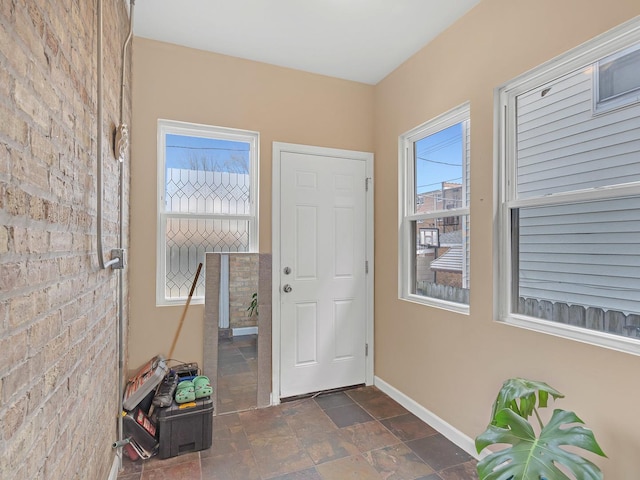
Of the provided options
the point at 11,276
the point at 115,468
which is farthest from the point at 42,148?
the point at 115,468

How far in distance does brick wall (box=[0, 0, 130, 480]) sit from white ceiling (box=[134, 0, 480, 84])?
800mm

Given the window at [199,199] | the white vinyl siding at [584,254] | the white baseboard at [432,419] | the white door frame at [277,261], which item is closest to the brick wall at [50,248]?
the window at [199,199]

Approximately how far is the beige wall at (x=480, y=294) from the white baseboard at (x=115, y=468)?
2030 mm

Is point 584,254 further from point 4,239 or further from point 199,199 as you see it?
point 199,199

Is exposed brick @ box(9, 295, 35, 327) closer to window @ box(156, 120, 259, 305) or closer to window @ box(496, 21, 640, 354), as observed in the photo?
window @ box(156, 120, 259, 305)

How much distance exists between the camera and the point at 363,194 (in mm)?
3262

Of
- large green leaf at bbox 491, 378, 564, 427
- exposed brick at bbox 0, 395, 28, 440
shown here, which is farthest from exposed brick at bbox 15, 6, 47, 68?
large green leaf at bbox 491, 378, 564, 427

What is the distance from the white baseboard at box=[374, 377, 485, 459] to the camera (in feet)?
7.17

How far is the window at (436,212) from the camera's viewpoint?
2412mm

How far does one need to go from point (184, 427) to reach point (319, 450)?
87cm

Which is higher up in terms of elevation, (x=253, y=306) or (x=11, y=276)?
(x=11, y=276)

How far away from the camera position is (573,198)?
66.8 inches

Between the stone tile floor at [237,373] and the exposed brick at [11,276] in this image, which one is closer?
the exposed brick at [11,276]

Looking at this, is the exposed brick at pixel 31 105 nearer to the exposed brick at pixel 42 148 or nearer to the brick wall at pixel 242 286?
the exposed brick at pixel 42 148
